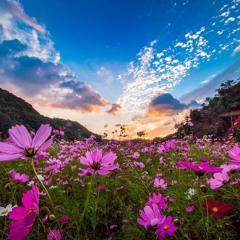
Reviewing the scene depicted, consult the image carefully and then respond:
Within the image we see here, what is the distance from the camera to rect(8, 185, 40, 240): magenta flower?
2.23ft

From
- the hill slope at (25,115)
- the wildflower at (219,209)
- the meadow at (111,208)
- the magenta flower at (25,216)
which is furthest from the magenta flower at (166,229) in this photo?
the hill slope at (25,115)

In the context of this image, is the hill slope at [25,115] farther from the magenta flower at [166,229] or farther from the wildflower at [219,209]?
the magenta flower at [166,229]

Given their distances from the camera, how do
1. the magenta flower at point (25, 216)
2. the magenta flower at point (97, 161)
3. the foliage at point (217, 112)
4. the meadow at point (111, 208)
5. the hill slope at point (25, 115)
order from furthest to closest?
the hill slope at point (25, 115)
the foliage at point (217, 112)
the magenta flower at point (97, 161)
the meadow at point (111, 208)
the magenta flower at point (25, 216)

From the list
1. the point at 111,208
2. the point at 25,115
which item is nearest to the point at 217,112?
the point at 25,115

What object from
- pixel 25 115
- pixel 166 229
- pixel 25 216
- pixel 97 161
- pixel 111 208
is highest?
pixel 25 115

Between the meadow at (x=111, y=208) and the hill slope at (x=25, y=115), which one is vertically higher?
the hill slope at (x=25, y=115)

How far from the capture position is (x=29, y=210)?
75 cm

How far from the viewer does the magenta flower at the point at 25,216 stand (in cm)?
68

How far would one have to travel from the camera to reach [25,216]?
2.36 feet

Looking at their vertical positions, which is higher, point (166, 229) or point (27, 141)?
point (27, 141)

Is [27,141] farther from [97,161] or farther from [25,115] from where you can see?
[25,115]

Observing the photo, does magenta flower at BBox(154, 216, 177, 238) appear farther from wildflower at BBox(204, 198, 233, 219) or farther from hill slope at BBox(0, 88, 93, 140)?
hill slope at BBox(0, 88, 93, 140)

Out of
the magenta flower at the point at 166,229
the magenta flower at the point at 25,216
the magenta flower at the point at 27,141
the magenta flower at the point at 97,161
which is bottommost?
the magenta flower at the point at 166,229

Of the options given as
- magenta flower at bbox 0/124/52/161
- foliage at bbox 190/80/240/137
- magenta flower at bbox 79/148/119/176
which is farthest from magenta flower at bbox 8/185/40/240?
foliage at bbox 190/80/240/137
